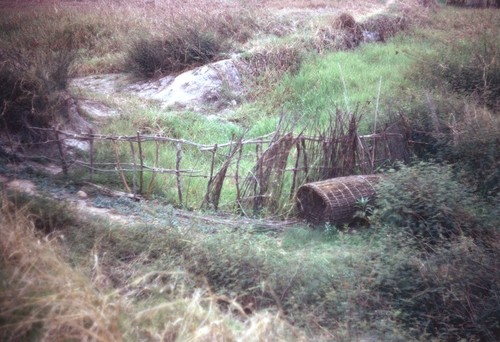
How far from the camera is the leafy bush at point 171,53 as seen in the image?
12031mm

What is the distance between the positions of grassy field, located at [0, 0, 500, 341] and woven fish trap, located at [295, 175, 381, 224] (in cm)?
16

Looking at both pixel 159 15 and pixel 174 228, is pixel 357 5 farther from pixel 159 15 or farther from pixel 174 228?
pixel 174 228

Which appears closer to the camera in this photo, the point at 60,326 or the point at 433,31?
the point at 60,326

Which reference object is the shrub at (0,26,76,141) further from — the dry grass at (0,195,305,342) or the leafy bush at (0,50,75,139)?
the dry grass at (0,195,305,342)

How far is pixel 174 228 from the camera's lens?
4.70m

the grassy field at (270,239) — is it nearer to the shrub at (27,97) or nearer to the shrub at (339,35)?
the shrub at (27,97)

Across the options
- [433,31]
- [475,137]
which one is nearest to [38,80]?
[475,137]

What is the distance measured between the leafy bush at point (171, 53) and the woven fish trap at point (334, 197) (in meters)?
7.04

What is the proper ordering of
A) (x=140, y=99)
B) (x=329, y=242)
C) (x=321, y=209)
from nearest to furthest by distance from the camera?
(x=329, y=242), (x=321, y=209), (x=140, y=99)

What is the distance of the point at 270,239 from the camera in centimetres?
500

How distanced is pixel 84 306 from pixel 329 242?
330cm

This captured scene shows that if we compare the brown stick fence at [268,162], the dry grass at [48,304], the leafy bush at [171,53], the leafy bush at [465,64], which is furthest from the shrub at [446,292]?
the leafy bush at [171,53]

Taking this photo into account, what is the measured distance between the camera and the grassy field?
2555 millimetres

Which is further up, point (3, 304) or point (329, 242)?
point (3, 304)
